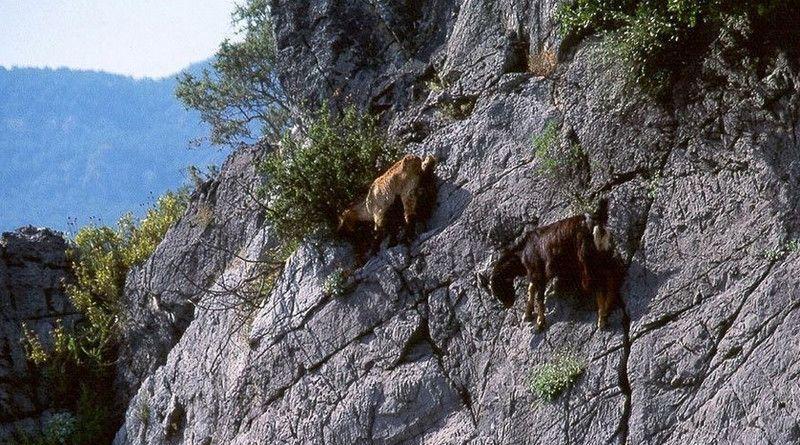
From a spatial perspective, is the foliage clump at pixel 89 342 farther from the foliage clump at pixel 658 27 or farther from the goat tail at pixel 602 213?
the foliage clump at pixel 658 27

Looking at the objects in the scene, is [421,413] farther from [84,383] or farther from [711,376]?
[84,383]

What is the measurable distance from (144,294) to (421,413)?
26.5ft

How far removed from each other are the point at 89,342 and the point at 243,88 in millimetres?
Result: 12919

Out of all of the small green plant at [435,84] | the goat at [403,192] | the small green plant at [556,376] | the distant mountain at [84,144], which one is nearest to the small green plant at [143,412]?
the goat at [403,192]

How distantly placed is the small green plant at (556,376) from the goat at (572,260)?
48cm

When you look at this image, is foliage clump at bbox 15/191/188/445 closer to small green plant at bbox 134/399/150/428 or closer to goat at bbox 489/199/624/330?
small green plant at bbox 134/399/150/428

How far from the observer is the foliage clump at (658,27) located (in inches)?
377

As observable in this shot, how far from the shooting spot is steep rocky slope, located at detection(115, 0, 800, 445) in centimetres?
873

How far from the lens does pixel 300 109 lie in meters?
16.3

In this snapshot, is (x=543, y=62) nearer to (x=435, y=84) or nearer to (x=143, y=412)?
(x=435, y=84)

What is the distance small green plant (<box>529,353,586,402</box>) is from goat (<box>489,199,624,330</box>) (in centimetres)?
48

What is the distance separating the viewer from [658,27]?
1020 centimetres

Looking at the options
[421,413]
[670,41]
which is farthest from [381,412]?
[670,41]

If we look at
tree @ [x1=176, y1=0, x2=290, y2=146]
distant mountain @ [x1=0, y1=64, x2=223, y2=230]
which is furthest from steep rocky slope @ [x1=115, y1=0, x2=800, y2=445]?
distant mountain @ [x1=0, y1=64, x2=223, y2=230]
